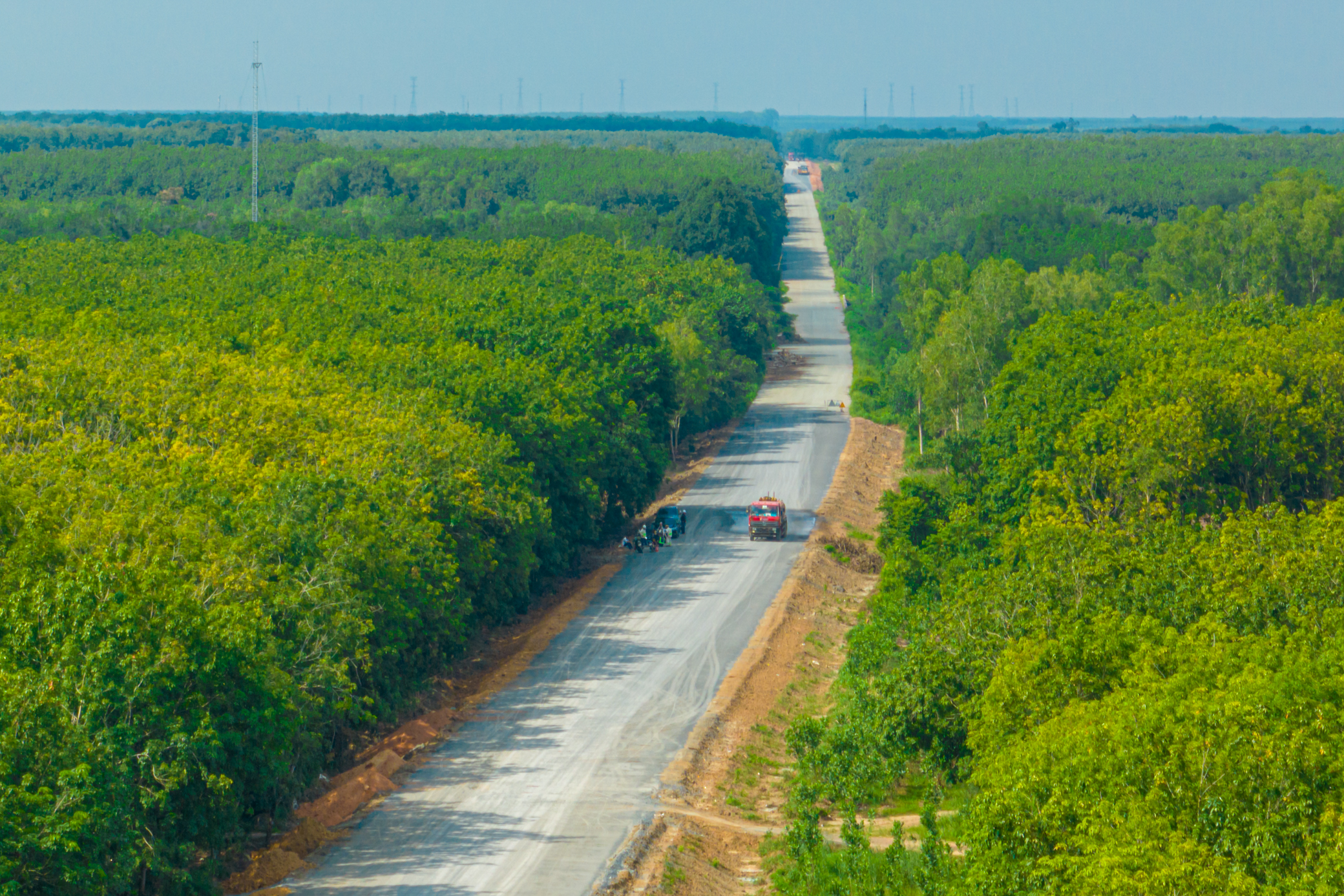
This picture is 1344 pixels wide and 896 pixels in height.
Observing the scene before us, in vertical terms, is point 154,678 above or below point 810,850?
above

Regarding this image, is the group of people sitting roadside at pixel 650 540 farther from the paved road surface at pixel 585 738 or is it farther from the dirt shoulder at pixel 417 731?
the paved road surface at pixel 585 738

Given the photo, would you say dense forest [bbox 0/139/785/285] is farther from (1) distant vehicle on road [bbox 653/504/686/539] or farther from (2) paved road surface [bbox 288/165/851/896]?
(2) paved road surface [bbox 288/165/851/896]

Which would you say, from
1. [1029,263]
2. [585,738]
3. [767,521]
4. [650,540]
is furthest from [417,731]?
[1029,263]

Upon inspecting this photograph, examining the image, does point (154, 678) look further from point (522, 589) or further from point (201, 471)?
point (522, 589)

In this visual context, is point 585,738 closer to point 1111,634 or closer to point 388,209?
point 1111,634

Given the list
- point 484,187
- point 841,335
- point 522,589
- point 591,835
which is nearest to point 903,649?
point 591,835

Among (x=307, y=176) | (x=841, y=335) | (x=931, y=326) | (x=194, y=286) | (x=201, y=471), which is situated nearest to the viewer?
(x=201, y=471)
